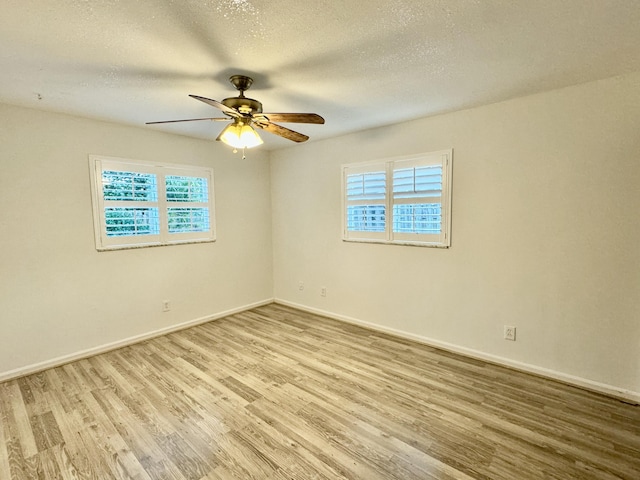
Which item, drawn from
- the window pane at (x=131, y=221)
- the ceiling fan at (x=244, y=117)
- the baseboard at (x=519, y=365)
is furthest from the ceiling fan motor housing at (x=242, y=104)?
the baseboard at (x=519, y=365)

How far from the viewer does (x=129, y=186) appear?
3428mm

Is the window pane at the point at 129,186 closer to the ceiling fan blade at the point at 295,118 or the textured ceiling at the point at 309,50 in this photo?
the textured ceiling at the point at 309,50

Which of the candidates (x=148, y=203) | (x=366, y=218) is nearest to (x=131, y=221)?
(x=148, y=203)

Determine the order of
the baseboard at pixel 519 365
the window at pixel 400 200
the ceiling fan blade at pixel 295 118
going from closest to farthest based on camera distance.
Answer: the ceiling fan blade at pixel 295 118, the baseboard at pixel 519 365, the window at pixel 400 200

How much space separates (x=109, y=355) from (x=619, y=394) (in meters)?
4.61

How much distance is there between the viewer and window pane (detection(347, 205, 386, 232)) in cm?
366

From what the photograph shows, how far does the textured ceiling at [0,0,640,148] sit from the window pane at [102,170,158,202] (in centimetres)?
74

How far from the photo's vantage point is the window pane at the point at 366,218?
12.0ft

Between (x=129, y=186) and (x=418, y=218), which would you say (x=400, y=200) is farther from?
(x=129, y=186)

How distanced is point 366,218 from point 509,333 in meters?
1.90

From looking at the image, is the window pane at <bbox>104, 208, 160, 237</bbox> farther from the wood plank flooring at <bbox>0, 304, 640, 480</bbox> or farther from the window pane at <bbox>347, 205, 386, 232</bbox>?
the window pane at <bbox>347, 205, 386, 232</bbox>

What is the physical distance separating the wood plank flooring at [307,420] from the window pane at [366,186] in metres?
1.79

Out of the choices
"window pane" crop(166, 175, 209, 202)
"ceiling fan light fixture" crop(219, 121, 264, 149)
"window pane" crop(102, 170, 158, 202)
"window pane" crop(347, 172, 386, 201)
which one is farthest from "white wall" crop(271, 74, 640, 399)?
"window pane" crop(102, 170, 158, 202)

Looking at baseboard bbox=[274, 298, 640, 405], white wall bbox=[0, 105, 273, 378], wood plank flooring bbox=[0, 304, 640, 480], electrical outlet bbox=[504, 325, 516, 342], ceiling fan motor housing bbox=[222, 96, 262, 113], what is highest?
ceiling fan motor housing bbox=[222, 96, 262, 113]
